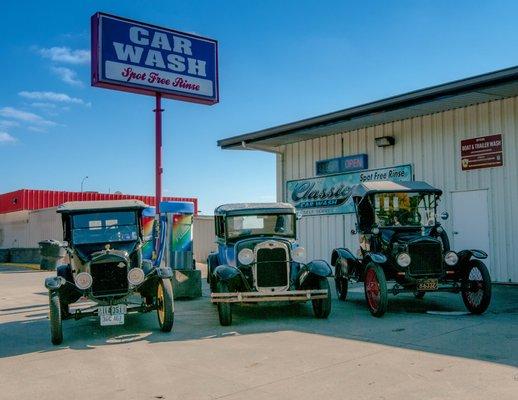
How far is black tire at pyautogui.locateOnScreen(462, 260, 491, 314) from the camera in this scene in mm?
8188

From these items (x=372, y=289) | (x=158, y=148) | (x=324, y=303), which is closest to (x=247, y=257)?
(x=324, y=303)

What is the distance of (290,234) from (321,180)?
7316mm

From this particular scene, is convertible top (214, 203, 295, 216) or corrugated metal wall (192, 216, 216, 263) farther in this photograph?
corrugated metal wall (192, 216, 216, 263)

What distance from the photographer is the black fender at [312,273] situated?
8.35 metres

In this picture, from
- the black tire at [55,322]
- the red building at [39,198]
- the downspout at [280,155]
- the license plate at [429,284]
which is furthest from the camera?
the red building at [39,198]

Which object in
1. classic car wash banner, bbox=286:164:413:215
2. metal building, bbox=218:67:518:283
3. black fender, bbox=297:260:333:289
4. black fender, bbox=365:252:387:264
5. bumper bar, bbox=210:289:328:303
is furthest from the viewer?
classic car wash banner, bbox=286:164:413:215

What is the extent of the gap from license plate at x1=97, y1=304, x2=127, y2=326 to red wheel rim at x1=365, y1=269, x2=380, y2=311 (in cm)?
385

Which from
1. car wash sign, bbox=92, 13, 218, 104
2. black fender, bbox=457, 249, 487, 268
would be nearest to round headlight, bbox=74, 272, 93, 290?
black fender, bbox=457, 249, 487, 268

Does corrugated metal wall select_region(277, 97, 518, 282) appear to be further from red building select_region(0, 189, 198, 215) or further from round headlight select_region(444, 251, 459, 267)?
red building select_region(0, 189, 198, 215)

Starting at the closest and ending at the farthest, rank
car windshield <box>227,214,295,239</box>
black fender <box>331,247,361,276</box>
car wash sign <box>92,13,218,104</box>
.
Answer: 1. car windshield <box>227,214,295,239</box>
2. black fender <box>331,247,361,276</box>
3. car wash sign <box>92,13,218,104</box>

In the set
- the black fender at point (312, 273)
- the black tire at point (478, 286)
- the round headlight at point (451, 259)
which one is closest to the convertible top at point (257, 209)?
the black fender at point (312, 273)

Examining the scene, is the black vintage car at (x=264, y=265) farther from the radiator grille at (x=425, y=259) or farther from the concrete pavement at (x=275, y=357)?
the radiator grille at (x=425, y=259)

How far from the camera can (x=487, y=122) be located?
40.4ft

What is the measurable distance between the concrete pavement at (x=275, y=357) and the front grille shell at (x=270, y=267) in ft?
1.83
